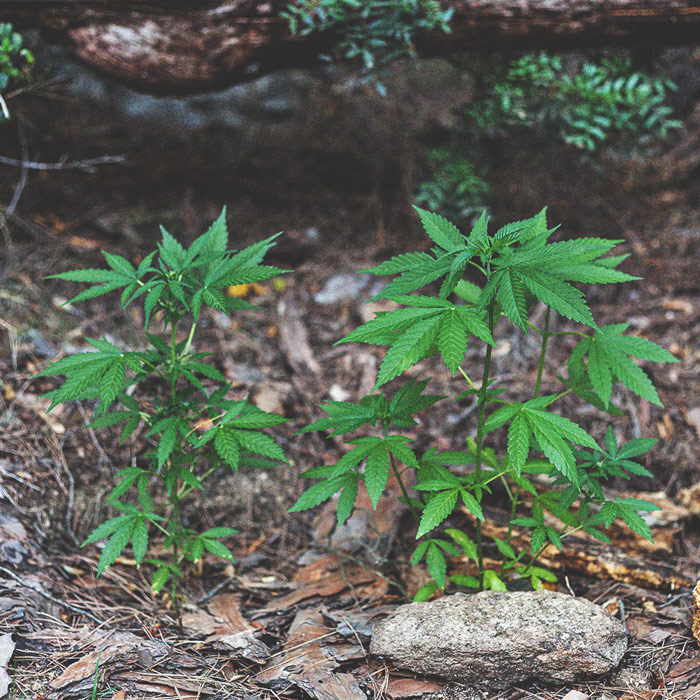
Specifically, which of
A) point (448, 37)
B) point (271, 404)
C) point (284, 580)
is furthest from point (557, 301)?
point (448, 37)

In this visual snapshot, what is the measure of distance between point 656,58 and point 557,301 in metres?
2.91

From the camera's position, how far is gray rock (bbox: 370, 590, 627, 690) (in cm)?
198

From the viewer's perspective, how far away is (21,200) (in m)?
4.10

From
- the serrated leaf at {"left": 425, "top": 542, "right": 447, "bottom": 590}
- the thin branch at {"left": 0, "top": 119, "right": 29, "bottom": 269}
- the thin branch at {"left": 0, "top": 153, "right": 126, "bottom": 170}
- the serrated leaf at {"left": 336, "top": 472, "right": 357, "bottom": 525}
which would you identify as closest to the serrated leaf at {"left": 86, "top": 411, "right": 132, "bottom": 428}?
the serrated leaf at {"left": 336, "top": 472, "right": 357, "bottom": 525}

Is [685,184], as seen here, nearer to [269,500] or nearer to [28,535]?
[269,500]

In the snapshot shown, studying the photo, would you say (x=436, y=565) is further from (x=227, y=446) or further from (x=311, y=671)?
(x=227, y=446)

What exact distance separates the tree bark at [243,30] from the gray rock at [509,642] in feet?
9.50

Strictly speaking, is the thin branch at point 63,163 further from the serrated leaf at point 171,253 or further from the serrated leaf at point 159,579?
the serrated leaf at point 159,579

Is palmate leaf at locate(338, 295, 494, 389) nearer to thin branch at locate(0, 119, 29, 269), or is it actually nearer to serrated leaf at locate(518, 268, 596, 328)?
serrated leaf at locate(518, 268, 596, 328)

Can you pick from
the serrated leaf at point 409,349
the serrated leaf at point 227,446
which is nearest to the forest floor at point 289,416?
the serrated leaf at point 227,446

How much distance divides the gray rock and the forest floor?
0.08 metres

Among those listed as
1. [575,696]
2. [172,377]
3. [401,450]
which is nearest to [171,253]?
[172,377]

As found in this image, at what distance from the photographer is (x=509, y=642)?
77.9 inches

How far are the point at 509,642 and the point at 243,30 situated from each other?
3150 millimetres
